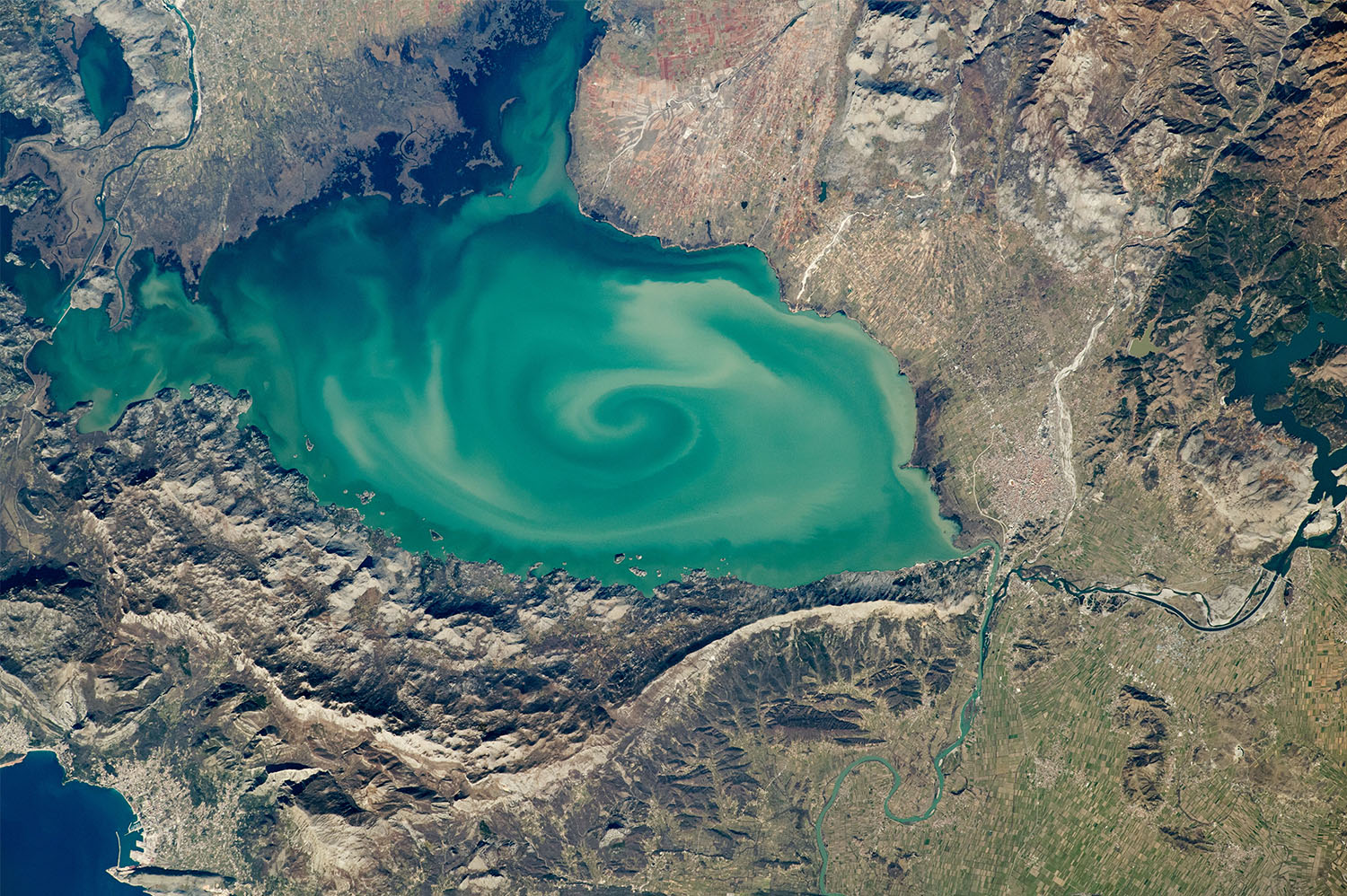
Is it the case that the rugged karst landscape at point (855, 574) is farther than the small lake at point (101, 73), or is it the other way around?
the small lake at point (101, 73)

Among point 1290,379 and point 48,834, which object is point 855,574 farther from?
point 48,834

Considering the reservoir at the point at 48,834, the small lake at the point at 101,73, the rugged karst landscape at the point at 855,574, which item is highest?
the small lake at the point at 101,73

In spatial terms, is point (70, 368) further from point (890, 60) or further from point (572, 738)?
point (890, 60)

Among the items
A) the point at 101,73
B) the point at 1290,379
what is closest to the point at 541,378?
the point at 101,73

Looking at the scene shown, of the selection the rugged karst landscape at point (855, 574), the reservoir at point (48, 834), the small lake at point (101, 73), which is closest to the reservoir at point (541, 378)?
the rugged karst landscape at point (855, 574)

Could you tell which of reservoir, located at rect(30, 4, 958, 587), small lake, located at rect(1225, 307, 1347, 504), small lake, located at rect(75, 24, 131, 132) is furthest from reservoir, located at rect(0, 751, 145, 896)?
small lake, located at rect(1225, 307, 1347, 504)

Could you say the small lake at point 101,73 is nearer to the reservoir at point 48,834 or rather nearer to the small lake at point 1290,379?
the reservoir at point 48,834

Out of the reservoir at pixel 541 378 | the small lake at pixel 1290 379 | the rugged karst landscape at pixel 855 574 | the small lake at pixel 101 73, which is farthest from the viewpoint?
the small lake at pixel 101 73

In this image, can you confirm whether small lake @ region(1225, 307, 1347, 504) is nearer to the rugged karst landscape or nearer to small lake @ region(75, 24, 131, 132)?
the rugged karst landscape
